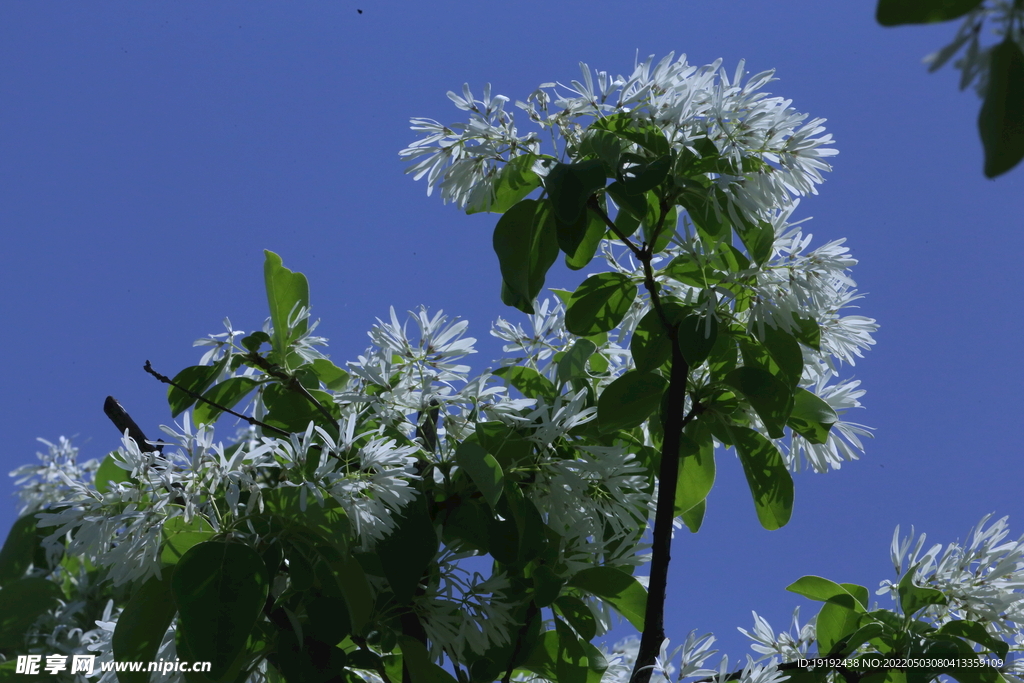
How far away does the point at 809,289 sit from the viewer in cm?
115

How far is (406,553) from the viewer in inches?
40.1

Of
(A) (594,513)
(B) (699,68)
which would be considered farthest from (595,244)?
(A) (594,513)

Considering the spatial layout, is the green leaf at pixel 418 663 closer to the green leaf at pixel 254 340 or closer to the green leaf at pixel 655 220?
the green leaf at pixel 254 340

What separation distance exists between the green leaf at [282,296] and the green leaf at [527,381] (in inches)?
13.4

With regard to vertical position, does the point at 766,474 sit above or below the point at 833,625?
above

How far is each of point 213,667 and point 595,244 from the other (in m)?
0.76

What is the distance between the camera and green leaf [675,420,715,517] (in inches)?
51.1

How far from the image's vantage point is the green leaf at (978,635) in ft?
3.81

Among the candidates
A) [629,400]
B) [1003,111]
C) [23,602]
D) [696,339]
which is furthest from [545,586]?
[23,602]

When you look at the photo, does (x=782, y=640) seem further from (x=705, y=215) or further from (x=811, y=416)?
(x=705, y=215)

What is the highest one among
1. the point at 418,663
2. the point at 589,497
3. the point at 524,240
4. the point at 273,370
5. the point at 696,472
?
→ the point at 524,240

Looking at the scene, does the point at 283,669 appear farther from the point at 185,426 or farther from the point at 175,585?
the point at 185,426

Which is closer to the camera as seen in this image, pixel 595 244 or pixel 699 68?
pixel 699 68

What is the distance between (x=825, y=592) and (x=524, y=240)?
0.71m
